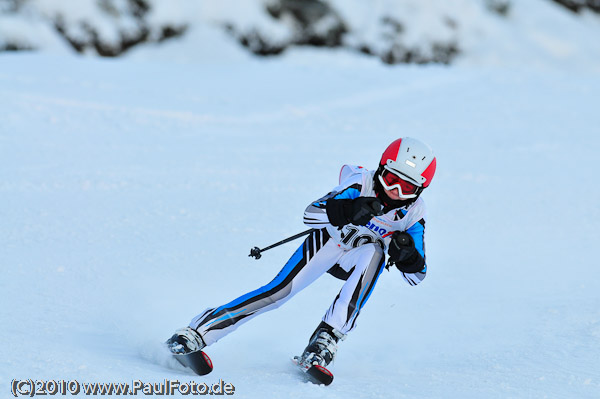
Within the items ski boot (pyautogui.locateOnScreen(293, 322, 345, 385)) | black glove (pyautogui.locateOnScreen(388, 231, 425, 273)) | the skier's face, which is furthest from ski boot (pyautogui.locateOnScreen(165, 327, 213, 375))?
the skier's face

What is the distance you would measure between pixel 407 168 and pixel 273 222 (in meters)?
3.12

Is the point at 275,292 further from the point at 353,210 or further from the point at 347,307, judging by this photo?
the point at 353,210

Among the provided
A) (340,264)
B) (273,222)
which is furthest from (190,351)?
(273,222)

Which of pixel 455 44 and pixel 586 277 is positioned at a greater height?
pixel 586 277

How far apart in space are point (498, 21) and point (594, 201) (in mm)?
15625

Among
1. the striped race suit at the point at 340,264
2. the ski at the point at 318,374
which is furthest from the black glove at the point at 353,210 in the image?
the ski at the point at 318,374

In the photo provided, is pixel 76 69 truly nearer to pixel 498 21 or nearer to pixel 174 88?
pixel 174 88

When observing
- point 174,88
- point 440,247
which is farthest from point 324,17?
point 440,247

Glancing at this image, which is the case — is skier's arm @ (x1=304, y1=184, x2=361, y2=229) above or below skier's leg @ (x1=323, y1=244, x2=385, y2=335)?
above

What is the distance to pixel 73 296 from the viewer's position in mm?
4461

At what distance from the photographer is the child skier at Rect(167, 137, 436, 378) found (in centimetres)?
356

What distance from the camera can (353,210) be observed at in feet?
11.6

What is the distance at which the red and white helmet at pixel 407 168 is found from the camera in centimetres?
365

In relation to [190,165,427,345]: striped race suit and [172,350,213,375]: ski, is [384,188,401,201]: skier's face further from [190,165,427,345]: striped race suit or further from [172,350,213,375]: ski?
[172,350,213,375]: ski
